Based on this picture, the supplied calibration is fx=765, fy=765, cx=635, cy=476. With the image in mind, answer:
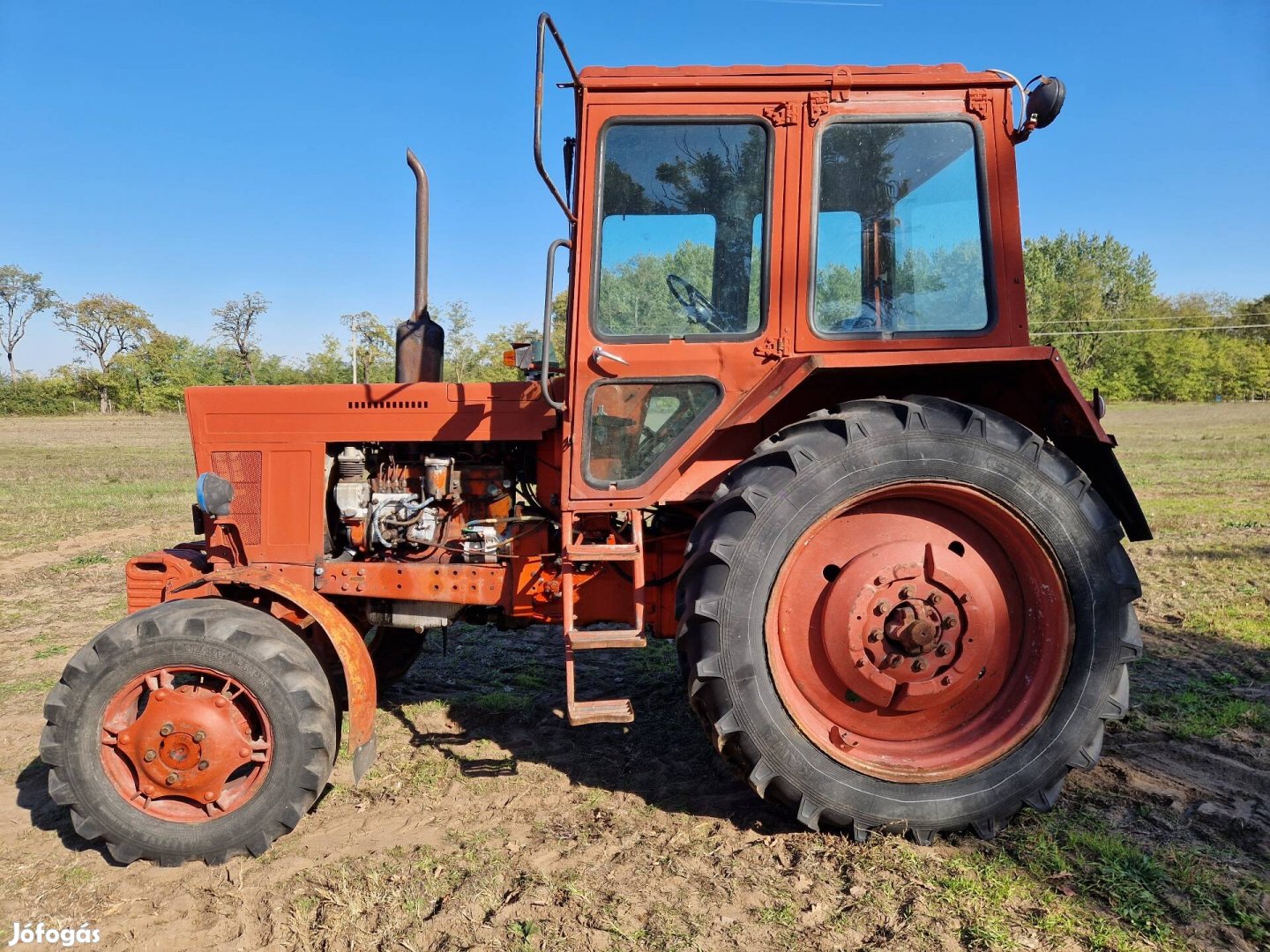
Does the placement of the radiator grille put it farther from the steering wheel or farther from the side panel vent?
the steering wheel

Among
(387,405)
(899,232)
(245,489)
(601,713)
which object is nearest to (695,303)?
(899,232)

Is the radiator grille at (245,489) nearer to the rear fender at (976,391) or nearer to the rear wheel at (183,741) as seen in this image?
the rear wheel at (183,741)

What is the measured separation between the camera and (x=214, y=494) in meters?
3.28

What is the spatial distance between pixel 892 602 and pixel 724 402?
3.20 ft

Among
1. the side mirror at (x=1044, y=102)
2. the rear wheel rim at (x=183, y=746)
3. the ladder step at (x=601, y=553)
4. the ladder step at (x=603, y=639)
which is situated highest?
the side mirror at (x=1044, y=102)

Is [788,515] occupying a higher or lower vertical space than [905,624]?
higher

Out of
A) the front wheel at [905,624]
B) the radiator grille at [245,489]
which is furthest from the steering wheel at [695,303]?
the radiator grille at [245,489]

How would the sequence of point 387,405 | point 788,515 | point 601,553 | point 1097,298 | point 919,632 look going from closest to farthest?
point 788,515 → point 919,632 → point 601,553 → point 387,405 → point 1097,298

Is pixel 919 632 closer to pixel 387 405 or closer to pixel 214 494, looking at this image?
pixel 387 405

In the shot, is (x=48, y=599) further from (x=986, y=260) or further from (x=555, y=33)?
(x=986, y=260)

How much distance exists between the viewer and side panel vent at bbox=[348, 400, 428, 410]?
338 cm

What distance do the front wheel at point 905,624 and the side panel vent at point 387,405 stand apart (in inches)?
56.0

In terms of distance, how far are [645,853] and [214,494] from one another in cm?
230

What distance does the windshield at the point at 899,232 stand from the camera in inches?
115
